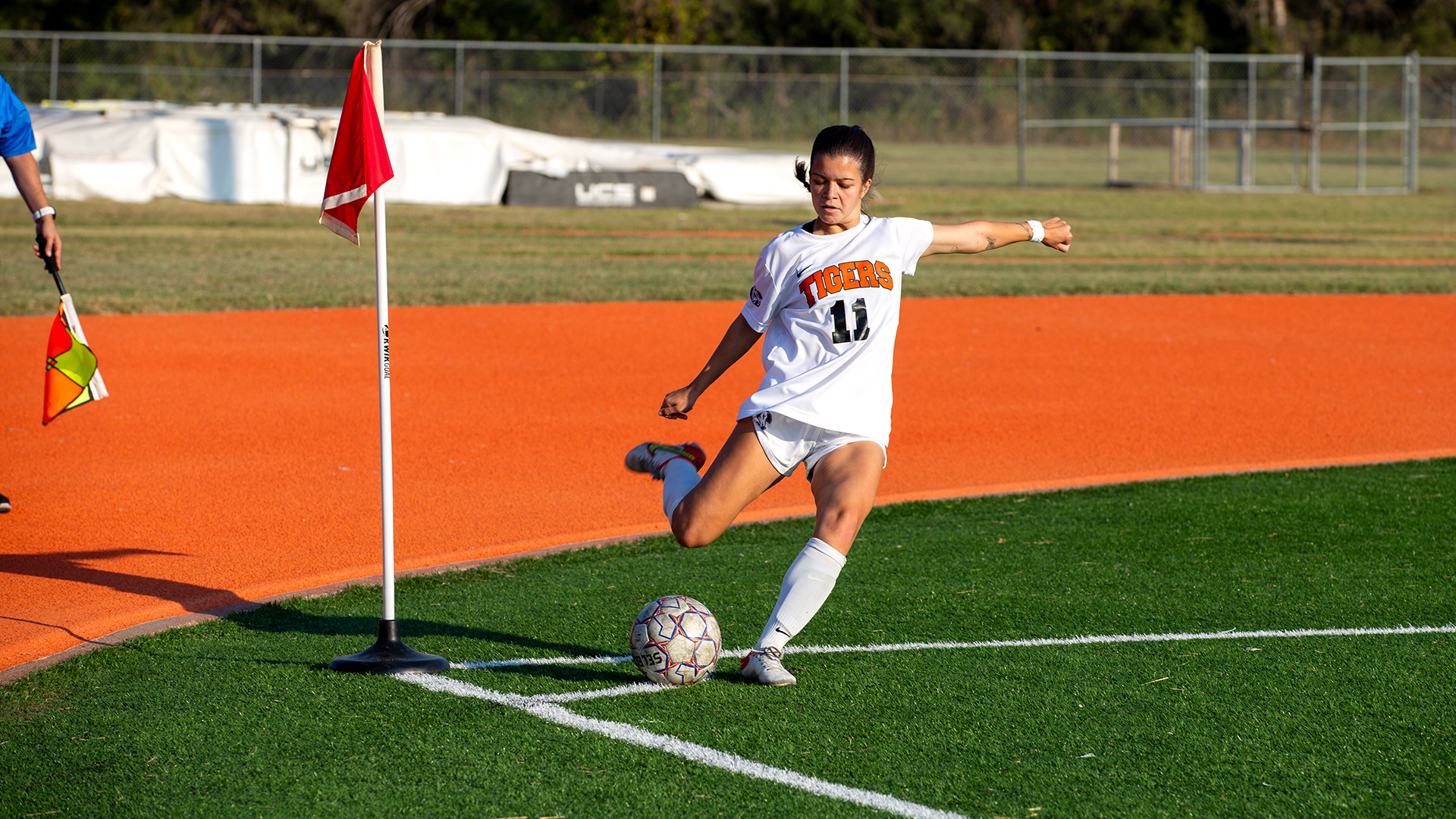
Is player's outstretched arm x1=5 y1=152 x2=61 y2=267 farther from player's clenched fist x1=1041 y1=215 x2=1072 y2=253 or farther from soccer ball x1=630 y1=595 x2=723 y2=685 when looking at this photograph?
player's clenched fist x1=1041 y1=215 x2=1072 y2=253

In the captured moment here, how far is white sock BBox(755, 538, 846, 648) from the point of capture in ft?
15.5

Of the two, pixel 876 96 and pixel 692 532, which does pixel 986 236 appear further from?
pixel 876 96

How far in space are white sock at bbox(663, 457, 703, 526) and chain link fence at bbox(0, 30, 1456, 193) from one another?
24.6m

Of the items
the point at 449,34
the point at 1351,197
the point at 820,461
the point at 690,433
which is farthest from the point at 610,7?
the point at 820,461

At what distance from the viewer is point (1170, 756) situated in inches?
166

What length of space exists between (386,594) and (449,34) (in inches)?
1809

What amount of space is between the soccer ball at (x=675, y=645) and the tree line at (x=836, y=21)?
130 ft

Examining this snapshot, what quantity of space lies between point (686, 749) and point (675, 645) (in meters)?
0.60

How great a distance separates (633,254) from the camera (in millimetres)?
20531

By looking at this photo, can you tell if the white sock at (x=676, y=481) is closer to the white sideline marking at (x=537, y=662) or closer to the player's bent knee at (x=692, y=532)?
the player's bent knee at (x=692, y=532)

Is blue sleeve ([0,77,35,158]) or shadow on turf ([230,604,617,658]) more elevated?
blue sleeve ([0,77,35,158])

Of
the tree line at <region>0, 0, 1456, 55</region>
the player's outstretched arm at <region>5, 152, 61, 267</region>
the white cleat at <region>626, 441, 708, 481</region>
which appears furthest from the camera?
the tree line at <region>0, 0, 1456, 55</region>

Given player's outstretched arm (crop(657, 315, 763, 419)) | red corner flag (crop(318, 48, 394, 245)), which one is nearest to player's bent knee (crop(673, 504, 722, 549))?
player's outstretched arm (crop(657, 315, 763, 419))

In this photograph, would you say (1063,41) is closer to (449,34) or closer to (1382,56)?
(1382,56)
